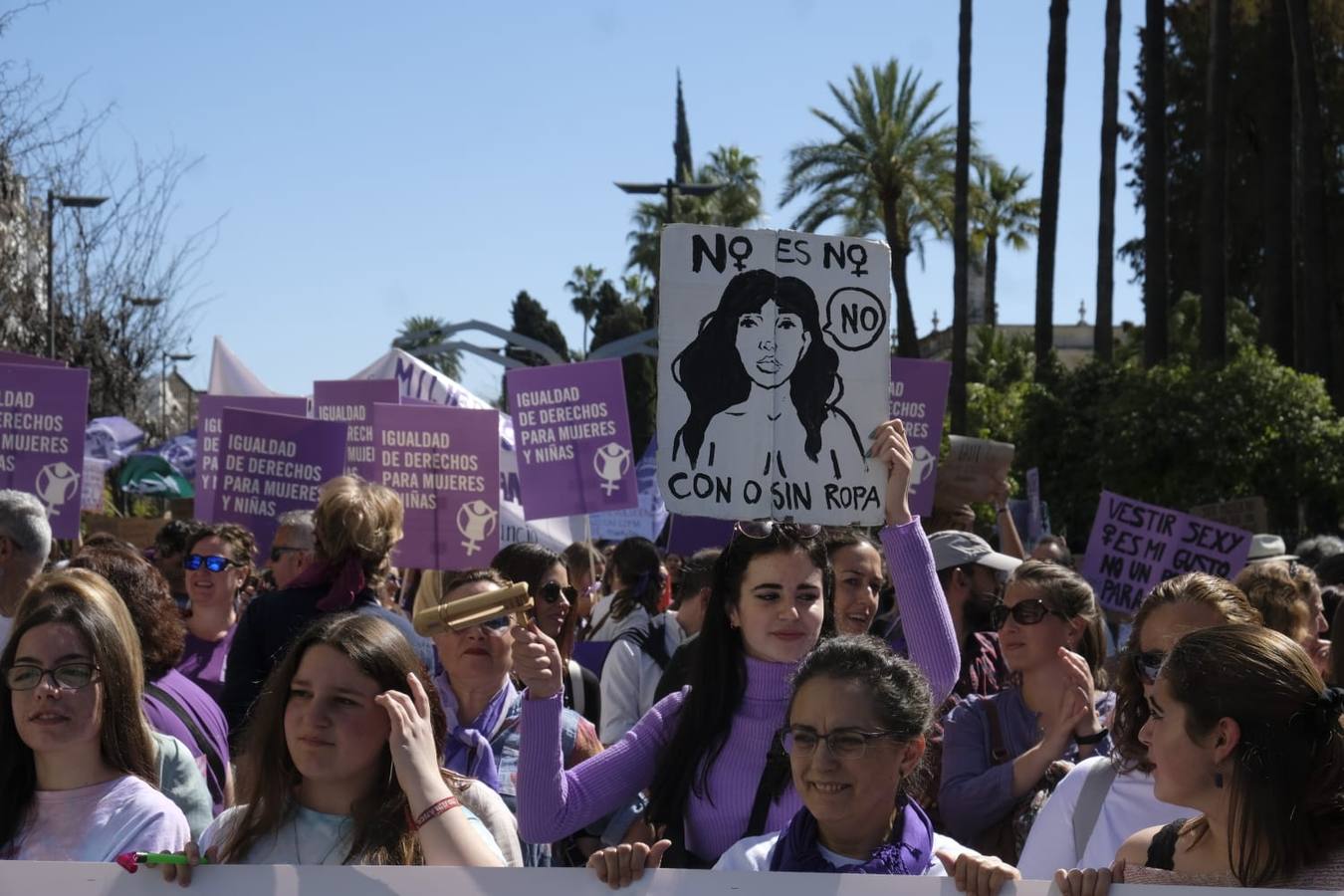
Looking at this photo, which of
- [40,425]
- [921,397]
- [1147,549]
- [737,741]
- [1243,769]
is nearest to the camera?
[1243,769]

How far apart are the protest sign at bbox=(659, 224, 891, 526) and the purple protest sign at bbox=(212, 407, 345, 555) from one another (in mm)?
5355

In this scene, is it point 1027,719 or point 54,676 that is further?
point 1027,719

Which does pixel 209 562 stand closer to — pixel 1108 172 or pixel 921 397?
pixel 921 397

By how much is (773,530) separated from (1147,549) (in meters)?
6.18

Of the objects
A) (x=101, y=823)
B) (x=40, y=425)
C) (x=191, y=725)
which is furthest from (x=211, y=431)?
(x=101, y=823)

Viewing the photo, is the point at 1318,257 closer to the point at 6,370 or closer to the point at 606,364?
the point at 606,364

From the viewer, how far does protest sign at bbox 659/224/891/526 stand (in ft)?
14.5

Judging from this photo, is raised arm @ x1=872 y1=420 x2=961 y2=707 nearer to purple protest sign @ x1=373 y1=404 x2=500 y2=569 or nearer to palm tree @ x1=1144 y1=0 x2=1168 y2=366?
purple protest sign @ x1=373 y1=404 x2=500 y2=569

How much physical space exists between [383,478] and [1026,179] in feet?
176

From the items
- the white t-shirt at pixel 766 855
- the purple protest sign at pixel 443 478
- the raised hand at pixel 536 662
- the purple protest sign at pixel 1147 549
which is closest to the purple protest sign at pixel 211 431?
the purple protest sign at pixel 443 478

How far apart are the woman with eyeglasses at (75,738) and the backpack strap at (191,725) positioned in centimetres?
89

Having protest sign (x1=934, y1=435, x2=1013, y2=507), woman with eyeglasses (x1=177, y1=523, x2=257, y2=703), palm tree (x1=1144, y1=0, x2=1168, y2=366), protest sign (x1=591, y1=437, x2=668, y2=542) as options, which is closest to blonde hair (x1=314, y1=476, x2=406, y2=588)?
woman with eyeglasses (x1=177, y1=523, x2=257, y2=703)

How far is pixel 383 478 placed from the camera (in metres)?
→ 9.60

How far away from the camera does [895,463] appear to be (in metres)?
4.43
